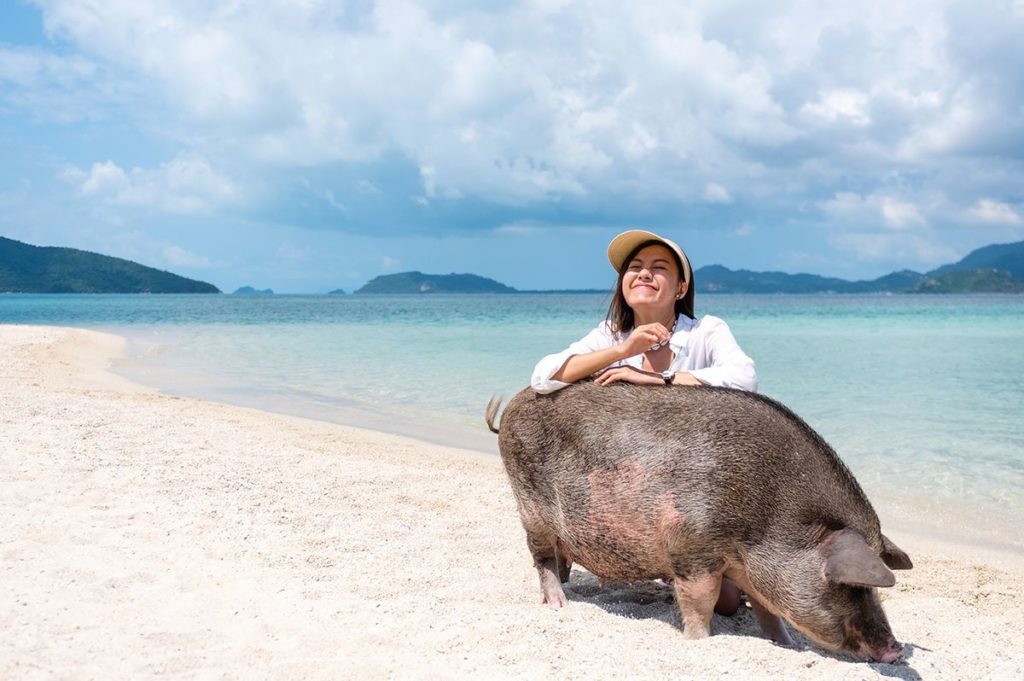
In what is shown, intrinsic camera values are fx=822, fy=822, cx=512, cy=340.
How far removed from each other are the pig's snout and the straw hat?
1877mm

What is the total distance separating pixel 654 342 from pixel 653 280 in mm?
475

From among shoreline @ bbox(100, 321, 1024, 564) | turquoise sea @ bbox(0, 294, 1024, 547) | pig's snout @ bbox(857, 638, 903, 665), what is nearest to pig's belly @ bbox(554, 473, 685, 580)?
Result: pig's snout @ bbox(857, 638, 903, 665)

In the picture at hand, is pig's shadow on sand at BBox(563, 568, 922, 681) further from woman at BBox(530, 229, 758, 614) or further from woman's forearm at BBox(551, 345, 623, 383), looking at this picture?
woman's forearm at BBox(551, 345, 623, 383)

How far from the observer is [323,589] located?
4.29m

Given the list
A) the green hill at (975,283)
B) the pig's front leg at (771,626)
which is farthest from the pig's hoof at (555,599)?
the green hill at (975,283)

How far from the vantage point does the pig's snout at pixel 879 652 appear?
338 cm

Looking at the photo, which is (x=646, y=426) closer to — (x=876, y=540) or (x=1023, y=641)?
(x=876, y=540)

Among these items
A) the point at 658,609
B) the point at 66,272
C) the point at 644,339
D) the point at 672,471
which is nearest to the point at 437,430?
the point at 658,609

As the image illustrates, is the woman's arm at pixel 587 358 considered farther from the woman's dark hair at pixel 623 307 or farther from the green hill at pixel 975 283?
the green hill at pixel 975 283

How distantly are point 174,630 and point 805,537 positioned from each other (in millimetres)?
2736

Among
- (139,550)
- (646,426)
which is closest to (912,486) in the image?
(646,426)

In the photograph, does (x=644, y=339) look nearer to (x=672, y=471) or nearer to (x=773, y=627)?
(x=672, y=471)

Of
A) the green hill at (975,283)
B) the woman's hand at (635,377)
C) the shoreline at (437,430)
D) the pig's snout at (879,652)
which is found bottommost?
the shoreline at (437,430)

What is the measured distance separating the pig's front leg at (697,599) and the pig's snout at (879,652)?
2.03ft
